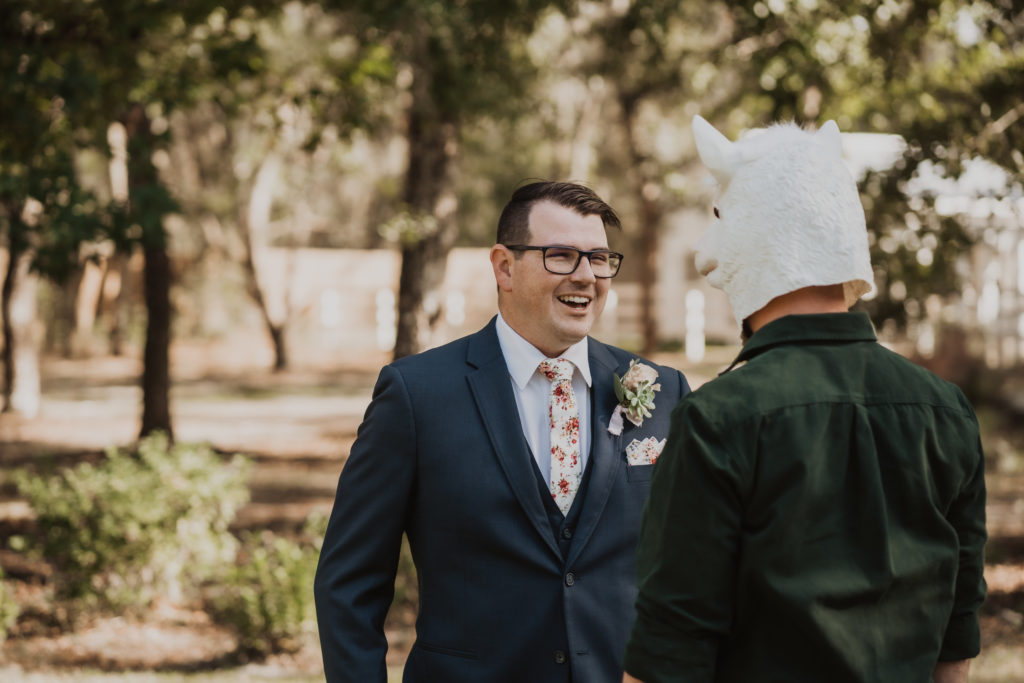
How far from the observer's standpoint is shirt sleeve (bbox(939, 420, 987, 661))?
2.05m

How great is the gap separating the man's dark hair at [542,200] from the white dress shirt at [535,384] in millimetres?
270

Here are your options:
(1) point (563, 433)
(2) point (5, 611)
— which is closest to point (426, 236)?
(2) point (5, 611)

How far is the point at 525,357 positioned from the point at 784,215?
1.20 m

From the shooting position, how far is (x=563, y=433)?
2.90m

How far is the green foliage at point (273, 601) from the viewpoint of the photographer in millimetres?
7746

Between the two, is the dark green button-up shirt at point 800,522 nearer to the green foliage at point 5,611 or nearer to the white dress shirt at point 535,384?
the white dress shirt at point 535,384

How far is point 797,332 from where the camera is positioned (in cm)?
193

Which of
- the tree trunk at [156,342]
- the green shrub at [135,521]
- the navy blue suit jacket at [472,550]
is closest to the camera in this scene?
the navy blue suit jacket at [472,550]

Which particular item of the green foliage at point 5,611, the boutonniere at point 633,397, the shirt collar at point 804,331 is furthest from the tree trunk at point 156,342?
the shirt collar at point 804,331

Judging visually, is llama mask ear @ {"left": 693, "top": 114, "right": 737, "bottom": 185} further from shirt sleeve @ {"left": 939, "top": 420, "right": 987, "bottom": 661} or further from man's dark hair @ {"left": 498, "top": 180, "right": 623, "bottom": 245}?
man's dark hair @ {"left": 498, "top": 180, "right": 623, "bottom": 245}

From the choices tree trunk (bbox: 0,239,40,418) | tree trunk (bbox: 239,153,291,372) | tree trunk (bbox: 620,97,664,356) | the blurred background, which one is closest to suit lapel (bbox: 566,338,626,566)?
the blurred background

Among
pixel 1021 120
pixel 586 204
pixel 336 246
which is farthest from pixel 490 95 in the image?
pixel 336 246

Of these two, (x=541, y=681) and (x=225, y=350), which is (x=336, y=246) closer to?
(x=225, y=350)

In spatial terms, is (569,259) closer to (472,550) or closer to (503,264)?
(503,264)
